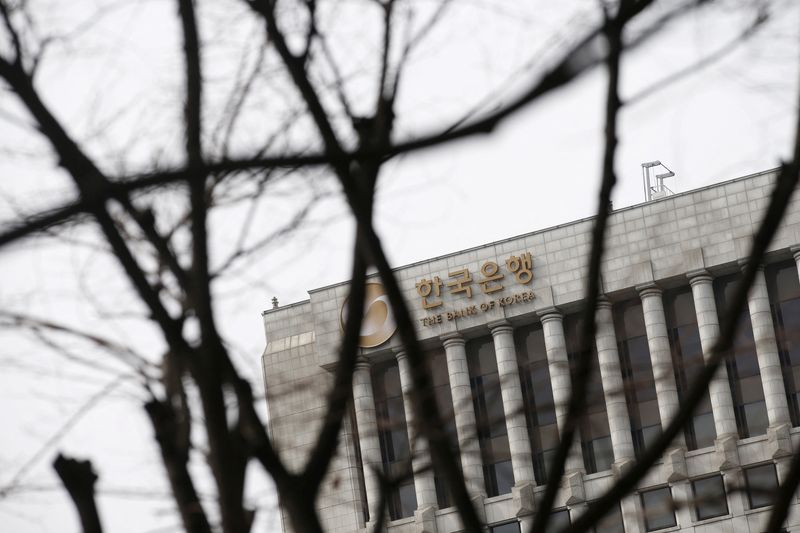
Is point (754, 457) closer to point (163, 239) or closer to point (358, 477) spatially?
point (358, 477)

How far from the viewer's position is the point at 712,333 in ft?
144

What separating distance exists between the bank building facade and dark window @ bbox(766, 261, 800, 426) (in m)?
0.05

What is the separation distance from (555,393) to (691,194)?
8.26m

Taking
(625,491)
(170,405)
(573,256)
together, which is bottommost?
(625,491)

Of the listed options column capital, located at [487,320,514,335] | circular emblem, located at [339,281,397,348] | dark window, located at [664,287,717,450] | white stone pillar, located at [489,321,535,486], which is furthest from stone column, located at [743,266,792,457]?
circular emblem, located at [339,281,397,348]

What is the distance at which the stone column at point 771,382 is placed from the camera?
138 ft

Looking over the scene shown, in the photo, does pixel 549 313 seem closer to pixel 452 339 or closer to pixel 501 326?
pixel 501 326

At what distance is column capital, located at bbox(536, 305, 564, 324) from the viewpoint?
46.0 metres

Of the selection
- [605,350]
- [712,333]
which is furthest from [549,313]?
[712,333]

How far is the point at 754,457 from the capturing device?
42.5 m

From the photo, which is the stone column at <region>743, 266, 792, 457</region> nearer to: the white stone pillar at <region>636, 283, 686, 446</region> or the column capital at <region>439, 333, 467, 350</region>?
the white stone pillar at <region>636, 283, 686, 446</region>

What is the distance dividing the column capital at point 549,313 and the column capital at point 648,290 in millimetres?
2975

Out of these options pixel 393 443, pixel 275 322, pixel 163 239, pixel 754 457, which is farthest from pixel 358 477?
pixel 163 239

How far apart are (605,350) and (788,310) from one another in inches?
242
